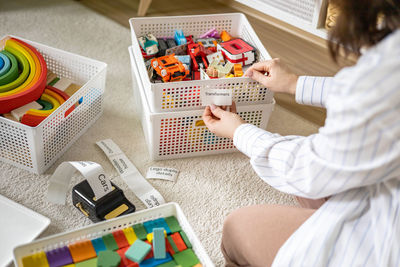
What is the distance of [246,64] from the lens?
1.52 m

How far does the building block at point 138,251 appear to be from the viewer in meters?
1.00

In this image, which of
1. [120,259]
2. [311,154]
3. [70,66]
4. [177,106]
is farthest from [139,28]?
[311,154]

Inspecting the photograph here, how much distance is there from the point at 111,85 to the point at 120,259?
956 millimetres

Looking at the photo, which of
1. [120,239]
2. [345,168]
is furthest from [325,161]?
[120,239]

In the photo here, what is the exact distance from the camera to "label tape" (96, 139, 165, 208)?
1362 mm

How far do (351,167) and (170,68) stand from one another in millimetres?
819

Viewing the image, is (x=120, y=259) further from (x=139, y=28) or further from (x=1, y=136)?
(x=139, y=28)

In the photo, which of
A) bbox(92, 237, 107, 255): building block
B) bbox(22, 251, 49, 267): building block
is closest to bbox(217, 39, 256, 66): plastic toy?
bbox(92, 237, 107, 255): building block

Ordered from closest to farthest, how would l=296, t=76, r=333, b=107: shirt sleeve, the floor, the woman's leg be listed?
the woman's leg → l=296, t=76, r=333, b=107: shirt sleeve → the floor

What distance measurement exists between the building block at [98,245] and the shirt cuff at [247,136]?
39 cm

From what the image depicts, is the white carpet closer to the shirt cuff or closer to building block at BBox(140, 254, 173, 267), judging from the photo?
building block at BBox(140, 254, 173, 267)

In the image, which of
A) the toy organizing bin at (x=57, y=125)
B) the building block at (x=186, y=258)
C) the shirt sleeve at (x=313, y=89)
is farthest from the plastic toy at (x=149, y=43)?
the building block at (x=186, y=258)

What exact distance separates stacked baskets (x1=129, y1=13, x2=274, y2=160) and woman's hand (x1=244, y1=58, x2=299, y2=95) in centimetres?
4

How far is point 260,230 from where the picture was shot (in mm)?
986
